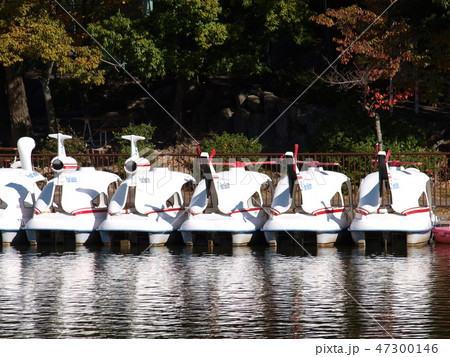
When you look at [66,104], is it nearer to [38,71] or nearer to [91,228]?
[38,71]

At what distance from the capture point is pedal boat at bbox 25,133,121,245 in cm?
2258

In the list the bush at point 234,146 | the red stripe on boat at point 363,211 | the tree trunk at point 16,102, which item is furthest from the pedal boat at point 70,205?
the tree trunk at point 16,102

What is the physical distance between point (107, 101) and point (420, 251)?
26.9 meters

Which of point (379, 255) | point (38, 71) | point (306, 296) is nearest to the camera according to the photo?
point (306, 296)

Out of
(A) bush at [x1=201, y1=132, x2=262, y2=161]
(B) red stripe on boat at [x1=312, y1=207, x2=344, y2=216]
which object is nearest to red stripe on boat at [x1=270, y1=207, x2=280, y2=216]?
(B) red stripe on boat at [x1=312, y1=207, x2=344, y2=216]

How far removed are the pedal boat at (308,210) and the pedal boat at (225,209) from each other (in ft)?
1.82

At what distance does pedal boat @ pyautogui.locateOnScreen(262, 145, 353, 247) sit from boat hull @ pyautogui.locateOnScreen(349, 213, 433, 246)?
22.3 inches

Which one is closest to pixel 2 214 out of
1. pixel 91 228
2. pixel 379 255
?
pixel 91 228

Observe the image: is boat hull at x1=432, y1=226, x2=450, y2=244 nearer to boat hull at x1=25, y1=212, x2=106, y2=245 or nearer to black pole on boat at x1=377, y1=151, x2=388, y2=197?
black pole on boat at x1=377, y1=151, x2=388, y2=197

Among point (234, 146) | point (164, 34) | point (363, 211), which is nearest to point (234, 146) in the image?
point (234, 146)

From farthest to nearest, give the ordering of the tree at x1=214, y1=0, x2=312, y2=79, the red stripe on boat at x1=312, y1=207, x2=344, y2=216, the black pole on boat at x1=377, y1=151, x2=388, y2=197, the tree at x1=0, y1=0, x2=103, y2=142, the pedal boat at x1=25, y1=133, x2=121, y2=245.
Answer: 1. the tree at x1=214, y1=0, x2=312, y2=79
2. the tree at x1=0, y1=0, x2=103, y2=142
3. the pedal boat at x1=25, y1=133, x2=121, y2=245
4. the red stripe on boat at x1=312, y1=207, x2=344, y2=216
5. the black pole on boat at x1=377, y1=151, x2=388, y2=197

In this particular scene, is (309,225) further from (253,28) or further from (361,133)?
(253,28)

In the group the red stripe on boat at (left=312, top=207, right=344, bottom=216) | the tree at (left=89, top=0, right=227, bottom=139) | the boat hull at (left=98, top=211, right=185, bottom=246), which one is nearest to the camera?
the red stripe on boat at (left=312, top=207, right=344, bottom=216)

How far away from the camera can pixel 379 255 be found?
20.8 metres
